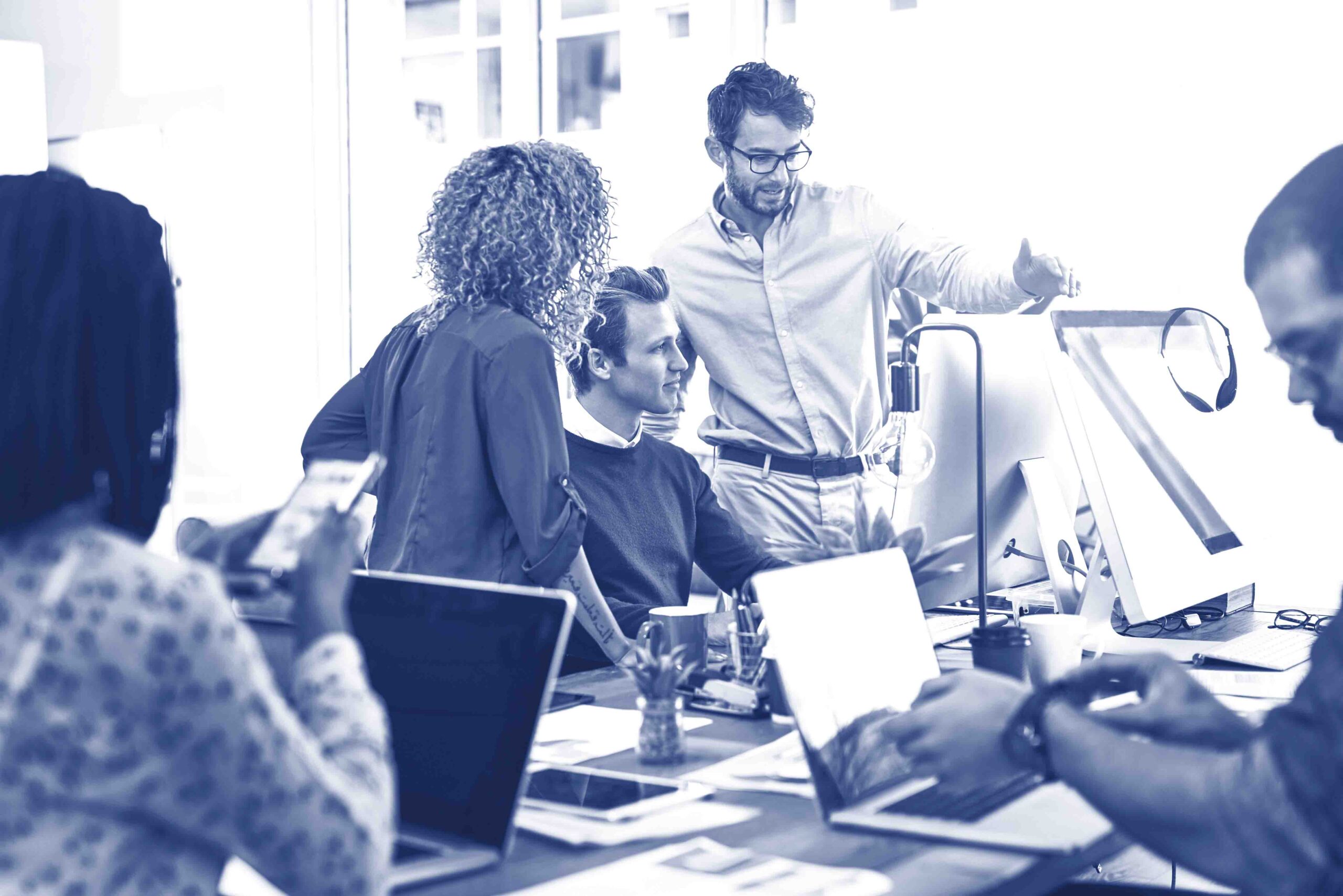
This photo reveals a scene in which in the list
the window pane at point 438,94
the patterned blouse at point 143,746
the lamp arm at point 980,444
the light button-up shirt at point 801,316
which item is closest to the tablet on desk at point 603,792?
the patterned blouse at point 143,746

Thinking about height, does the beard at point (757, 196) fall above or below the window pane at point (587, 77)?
below

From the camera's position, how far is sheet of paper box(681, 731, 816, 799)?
1.39 metres

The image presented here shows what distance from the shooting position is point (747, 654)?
1.82 metres

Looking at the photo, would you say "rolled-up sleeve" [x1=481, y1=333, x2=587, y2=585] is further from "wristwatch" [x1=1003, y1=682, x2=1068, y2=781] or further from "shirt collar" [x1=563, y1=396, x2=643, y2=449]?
"wristwatch" [x1=1003, y1=682, x2=1068, y2=781]

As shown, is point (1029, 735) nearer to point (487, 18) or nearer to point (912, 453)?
point (912, 453)

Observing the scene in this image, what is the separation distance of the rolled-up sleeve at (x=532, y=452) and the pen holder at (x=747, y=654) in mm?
335

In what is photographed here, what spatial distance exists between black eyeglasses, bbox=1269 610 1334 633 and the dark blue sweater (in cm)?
86

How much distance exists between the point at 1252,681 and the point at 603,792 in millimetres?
982

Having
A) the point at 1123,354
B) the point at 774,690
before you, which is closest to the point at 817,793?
the point at 774,690

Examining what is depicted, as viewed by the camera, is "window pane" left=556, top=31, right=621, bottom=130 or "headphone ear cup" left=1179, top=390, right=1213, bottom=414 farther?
"window pane" left=556, top=31, right=621, bottom=130

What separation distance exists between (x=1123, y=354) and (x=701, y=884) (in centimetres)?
138

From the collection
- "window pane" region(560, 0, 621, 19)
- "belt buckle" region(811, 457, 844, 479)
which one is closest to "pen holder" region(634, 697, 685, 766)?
"belt buckle" region(811, 457, 844, 479)

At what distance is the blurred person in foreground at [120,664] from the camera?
0.83 m

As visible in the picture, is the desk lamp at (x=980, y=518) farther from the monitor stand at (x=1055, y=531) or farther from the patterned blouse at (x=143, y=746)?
the patterned blouse at (x=143, y=746)
